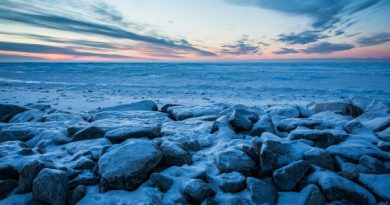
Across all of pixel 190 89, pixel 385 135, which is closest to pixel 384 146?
pixel 385 135

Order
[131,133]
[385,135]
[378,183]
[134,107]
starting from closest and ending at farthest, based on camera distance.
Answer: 1. [378,183]
2. [385,135]
3. [131,133]
4. [134,107]

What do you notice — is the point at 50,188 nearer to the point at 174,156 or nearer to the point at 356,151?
the point at 174,156

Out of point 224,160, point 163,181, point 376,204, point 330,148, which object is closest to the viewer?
point 376,204

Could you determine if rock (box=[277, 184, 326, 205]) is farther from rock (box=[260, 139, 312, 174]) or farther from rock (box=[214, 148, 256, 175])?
rock (box=[214, 148, 256, 175])

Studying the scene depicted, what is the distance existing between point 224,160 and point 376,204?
1907 mm

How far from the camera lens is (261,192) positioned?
3.29 metres

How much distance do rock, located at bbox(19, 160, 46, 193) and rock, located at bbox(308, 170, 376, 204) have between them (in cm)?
368

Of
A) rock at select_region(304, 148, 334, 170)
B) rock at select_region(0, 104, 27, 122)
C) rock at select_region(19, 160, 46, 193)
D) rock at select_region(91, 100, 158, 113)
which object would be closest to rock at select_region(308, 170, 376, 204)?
rock at select_region(304, 148, 334, 170)

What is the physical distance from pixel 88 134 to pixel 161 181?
220 centimetres

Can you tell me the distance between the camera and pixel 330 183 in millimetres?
3293

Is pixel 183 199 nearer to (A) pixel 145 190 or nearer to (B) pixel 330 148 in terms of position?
(A) pixel 145 190

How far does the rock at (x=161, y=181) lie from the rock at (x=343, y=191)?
76.0 inches

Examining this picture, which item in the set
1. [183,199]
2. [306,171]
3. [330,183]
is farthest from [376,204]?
[183,199]

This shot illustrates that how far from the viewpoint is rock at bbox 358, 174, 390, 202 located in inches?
128
